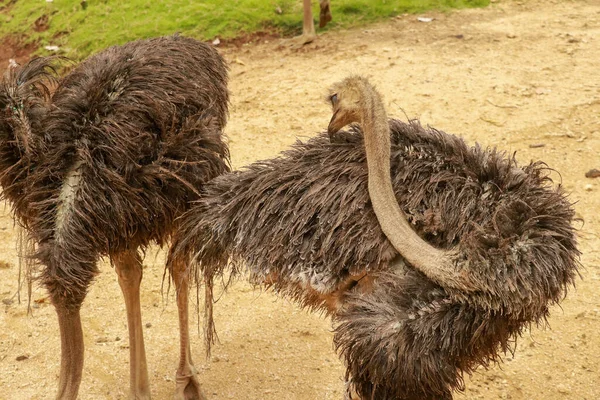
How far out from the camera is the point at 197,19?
7.93 m

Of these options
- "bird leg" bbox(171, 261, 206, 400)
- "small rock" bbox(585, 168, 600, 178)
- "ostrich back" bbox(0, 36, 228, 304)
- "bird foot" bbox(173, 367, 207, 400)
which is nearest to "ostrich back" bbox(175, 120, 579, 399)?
"ostrich back" bbox(0, 36, 228, 304)

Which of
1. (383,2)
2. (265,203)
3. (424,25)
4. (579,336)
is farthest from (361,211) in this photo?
(383,2)

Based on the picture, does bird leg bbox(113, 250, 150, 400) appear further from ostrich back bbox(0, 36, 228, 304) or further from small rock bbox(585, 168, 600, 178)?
small rock bbox(585, 168, 600, 178)

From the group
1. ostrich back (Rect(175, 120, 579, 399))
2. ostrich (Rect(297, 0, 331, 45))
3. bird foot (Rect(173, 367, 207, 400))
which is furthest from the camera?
ostrich (Rect(297, 0, 331, 45))

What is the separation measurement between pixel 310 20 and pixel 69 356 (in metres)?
5.31

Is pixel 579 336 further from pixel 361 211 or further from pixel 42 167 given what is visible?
pixel 42 167

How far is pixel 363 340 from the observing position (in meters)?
2.26

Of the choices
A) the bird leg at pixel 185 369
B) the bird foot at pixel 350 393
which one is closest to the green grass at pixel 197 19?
the bird leg at pixel 185 369

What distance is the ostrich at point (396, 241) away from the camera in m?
2.22

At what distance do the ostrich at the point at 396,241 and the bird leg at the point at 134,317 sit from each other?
0.53m

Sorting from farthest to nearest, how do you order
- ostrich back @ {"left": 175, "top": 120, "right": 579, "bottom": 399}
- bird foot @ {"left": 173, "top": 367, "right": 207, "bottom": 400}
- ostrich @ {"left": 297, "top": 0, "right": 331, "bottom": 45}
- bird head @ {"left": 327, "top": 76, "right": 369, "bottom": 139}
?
ostrich @ {"left": 297, "top": 0, "right": 331, "bottom": 45} < bird foot @ {"left": 173, "top": 367, "right": 207, "bottom": 400} < bird head @ {"left": 327, "top": 76, "right": 369, "bottom": 139} < ostrich back @ {"left": 175, "top": 120, "right": 579, "bottom": 399}

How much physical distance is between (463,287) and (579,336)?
1.91 m

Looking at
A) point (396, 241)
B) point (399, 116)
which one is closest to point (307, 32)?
point (399, 116)

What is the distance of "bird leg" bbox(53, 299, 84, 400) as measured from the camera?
8.54 ft
